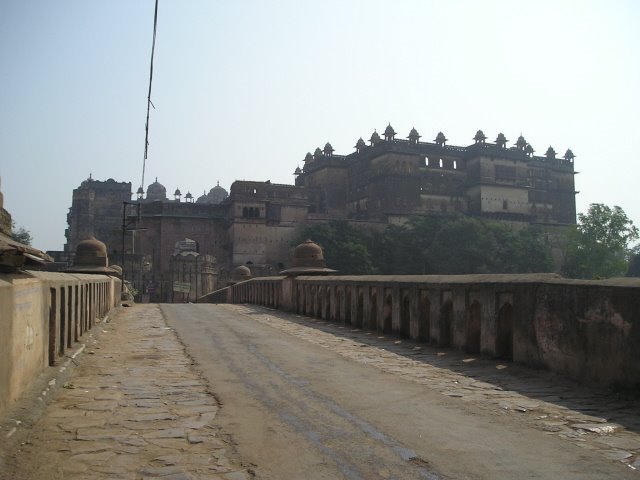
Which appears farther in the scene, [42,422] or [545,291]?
[545,291]

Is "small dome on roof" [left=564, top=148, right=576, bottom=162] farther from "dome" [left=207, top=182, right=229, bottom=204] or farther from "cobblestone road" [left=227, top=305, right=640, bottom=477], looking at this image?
"cobblestone road" [left=227, top=305, right=640, bottom=477]

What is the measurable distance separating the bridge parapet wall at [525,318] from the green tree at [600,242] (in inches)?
2037

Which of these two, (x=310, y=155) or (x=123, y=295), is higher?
(x=310, y=155)

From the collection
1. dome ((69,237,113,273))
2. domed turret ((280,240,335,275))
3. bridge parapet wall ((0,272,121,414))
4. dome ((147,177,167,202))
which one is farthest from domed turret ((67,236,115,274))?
dome ((147,177,167,202))

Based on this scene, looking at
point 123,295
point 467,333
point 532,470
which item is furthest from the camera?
point 123,295

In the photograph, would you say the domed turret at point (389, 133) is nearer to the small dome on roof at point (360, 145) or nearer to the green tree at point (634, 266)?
the small dome on roof at point (360, 145)

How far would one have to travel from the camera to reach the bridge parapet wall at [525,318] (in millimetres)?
5555

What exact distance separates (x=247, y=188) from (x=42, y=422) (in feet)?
192

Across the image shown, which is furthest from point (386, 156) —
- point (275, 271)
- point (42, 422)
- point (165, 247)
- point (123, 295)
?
point (42, 422)

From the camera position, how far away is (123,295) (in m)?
24.3

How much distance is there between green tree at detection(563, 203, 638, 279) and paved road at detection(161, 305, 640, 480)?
56.3 m

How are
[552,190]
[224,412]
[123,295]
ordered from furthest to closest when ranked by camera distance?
[552,190], [123,295], [224,412]

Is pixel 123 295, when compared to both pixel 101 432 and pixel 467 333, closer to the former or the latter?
pixel 467 333

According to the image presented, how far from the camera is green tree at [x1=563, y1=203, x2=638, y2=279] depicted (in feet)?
189
